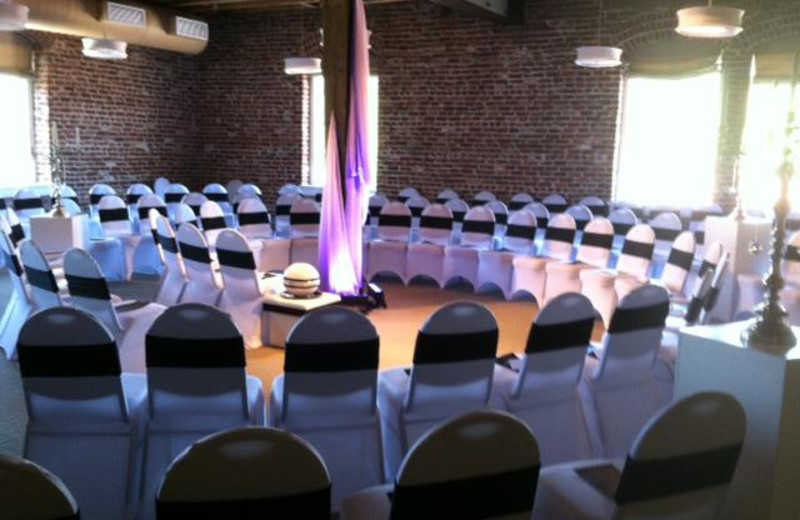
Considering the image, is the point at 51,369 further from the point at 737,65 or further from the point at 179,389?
the point at 737,65

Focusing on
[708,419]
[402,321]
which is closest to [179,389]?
[708,419]

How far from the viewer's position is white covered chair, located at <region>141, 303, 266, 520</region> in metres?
3.60

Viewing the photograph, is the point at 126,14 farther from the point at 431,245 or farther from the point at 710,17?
the point at 710,17

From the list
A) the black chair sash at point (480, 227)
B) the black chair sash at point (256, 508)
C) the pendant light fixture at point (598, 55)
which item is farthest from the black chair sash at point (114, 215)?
the black chair sash at point (256, 508)

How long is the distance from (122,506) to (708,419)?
2.67 m

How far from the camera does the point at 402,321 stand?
8.04 metres

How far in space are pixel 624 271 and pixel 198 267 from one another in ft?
14.0

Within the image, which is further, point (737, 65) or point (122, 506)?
point (737, 65)

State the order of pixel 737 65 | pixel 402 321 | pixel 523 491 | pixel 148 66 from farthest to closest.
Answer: pixel 148 66 → pixel 737 65 → pixel 402 321 → pixel 523 491

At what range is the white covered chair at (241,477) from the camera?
2.06m

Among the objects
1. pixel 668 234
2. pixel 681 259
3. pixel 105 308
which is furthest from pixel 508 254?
pixel 105 308

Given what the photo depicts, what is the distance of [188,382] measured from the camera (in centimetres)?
368

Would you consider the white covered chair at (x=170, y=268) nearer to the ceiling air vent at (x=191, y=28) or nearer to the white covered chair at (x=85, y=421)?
the white covered chair at (x=85, y=421)

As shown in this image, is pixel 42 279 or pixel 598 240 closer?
Result: pixel 42 279
